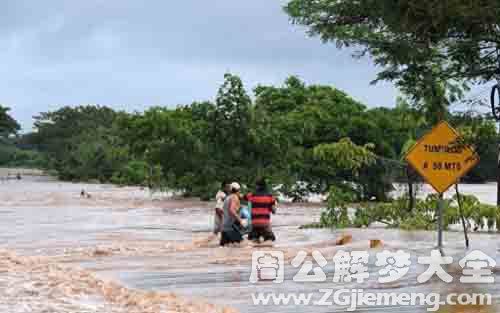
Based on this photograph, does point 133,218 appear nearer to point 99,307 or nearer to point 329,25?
point 329,25

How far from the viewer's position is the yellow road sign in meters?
13.7

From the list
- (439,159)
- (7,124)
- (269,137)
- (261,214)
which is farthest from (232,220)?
(7,124)

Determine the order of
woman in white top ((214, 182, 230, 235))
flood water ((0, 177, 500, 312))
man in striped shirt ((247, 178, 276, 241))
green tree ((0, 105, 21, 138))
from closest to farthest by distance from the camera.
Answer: flood water ((0, 177, 500, 312)), man in striped shirt ((247, 178, 276, 241)), woman in white top ((214, 182, 230, 235)), green tree ((0, 105, 21, 138))

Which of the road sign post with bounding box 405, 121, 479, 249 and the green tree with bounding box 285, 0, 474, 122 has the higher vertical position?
the green tree with bounding box 285, 0, 474, 122

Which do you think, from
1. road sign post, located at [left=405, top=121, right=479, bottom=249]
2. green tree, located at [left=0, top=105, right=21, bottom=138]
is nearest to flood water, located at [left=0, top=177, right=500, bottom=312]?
road sign post, located at [left=405, top=121, right=479, bottom=249]

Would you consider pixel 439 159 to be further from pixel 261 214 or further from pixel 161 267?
pixel 161 267

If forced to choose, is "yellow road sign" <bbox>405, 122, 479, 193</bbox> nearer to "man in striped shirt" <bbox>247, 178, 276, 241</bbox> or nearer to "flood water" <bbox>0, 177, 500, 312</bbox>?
"flood water" <bbox>0, 177, 500, 312</bbox>

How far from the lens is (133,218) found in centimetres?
3409

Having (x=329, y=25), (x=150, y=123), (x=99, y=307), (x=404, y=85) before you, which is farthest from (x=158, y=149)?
(x=99, y=307)

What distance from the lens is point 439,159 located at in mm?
13859

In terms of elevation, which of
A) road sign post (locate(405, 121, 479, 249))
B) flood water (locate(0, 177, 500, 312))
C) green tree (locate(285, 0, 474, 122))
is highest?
green tree (locate(285, 0, 474, 122))

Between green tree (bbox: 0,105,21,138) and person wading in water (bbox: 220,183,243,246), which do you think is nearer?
person wading in water (bbox: 220,183,243,246)

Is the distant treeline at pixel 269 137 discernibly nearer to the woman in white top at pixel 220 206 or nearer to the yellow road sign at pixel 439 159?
the woman in white top at pixel 220 206

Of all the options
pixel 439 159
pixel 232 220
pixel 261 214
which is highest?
pixel 439 159
